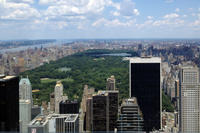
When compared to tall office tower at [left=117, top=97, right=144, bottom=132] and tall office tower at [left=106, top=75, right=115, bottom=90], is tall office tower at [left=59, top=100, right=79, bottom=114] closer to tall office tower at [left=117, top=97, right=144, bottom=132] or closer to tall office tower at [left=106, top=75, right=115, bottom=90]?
tall office tower at [left=106, top=75, right=115, bottom=90]

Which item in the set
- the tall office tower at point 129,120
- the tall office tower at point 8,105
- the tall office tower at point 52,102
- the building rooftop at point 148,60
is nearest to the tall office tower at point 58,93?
the tall office tower at point 52,102

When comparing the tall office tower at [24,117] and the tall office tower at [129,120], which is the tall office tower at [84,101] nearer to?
the tall office tower at [24,117]

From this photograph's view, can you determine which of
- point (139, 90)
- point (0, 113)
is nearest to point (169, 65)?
point (139, 90)

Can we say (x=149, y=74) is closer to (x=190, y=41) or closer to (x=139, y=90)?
(x=139, y=90)

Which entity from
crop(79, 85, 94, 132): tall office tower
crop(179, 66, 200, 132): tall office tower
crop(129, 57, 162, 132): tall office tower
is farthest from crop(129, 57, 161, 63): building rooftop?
crop(79, 85, 94, 132): tall office tower

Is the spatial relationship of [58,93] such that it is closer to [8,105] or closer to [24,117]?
[24,117]

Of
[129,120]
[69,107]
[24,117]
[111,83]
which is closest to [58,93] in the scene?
[69,107]
